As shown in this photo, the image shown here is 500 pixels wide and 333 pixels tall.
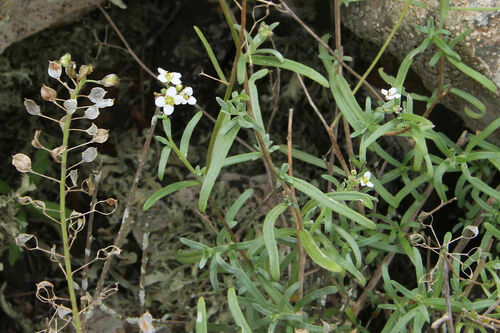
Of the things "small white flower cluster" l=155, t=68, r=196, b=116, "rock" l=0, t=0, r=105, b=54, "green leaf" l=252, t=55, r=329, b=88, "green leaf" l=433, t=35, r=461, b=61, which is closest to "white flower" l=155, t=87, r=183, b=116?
"small white flower cluster" l=155, t=68, r=196, b=116

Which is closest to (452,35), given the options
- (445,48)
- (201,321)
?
(445,48)

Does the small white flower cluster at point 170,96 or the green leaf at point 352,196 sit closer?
the small white flower cluster at point 170,96

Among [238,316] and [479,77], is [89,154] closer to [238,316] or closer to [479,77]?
[238,316]

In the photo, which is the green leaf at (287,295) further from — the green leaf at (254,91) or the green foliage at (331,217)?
the green leaf at (254,91)

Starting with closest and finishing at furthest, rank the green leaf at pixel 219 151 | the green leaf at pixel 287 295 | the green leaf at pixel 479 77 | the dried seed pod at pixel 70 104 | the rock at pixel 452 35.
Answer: the dried seed pod at pixel 70 104 → the green leaf at pixel 219 151 → the green leaf at pixel 287 295 → the green leaf at pixel 479 77 → the rock at pixel 452 35

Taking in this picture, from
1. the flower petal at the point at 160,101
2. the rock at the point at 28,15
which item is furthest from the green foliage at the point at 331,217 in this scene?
the rock at the point at 28,15

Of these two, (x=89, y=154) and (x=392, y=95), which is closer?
(x=89, y=154)
